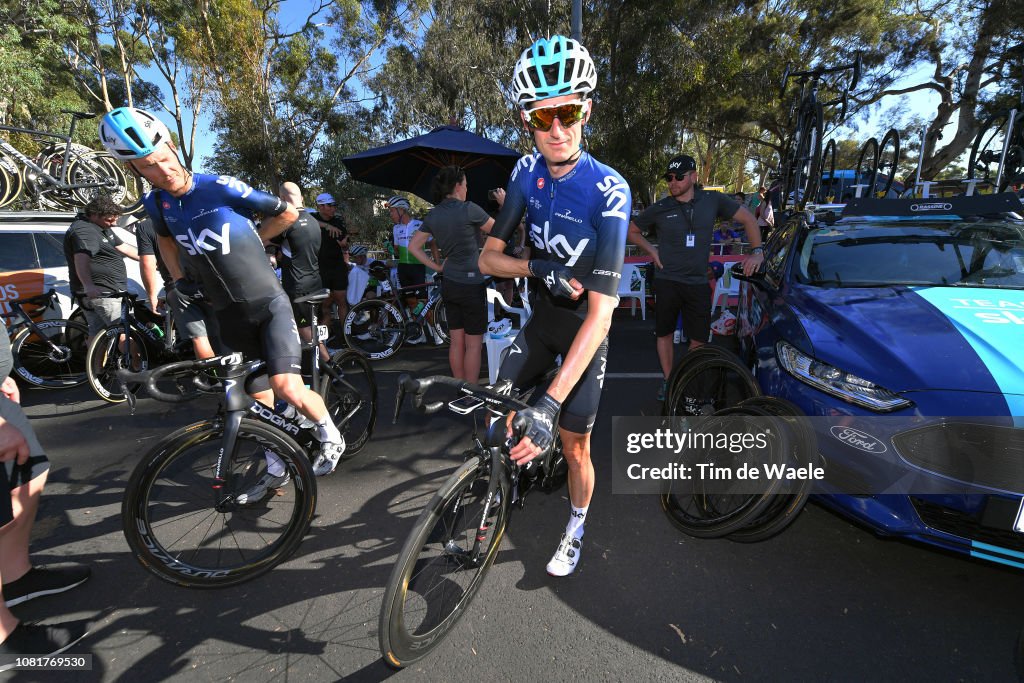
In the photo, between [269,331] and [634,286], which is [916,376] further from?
[634,286]

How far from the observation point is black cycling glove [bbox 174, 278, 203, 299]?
2965mm

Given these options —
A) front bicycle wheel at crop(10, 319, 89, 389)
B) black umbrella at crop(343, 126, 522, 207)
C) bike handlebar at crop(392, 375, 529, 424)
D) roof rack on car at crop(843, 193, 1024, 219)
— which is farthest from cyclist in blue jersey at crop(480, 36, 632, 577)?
black umbrella at crop(343, 126, 522, 207)

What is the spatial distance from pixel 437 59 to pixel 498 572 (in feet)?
77.4

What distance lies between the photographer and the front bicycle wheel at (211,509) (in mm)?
2418

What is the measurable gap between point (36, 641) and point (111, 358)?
14.1 feet

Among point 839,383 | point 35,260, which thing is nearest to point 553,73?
point 839,383

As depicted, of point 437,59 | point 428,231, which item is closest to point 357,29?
point 437,59

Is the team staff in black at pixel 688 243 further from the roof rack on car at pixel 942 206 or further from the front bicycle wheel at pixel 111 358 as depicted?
the front bicycle wheel at pixel 111 358

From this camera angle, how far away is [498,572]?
2.71m

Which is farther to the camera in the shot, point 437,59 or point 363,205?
point 363,205

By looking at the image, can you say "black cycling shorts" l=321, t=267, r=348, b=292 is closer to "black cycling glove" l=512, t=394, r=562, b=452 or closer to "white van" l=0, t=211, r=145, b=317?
"white van" l=0, t=211, r=145, b=317

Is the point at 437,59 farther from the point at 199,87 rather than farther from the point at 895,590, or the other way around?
the point at 895,590

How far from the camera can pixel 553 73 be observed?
217 centimetres

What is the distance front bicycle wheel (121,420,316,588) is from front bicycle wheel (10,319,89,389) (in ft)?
12.4
